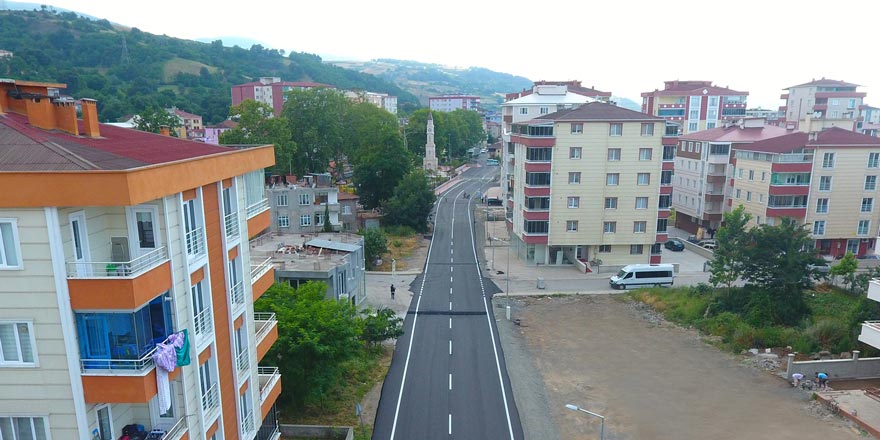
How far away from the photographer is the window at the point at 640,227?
177 ft

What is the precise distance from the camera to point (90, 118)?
1502cm

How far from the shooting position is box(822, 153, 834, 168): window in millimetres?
52562

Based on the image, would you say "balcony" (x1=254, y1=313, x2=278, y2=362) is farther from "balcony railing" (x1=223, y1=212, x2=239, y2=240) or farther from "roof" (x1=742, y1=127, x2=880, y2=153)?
"roof" (x1=742, y1=127, x2=880, y2=153)

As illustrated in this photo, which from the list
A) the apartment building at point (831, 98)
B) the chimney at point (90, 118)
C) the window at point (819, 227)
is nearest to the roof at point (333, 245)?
the chimney at point (90, 118)

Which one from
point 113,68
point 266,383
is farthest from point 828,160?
point 113,68

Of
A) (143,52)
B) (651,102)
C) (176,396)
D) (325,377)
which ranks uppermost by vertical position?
(143,52)

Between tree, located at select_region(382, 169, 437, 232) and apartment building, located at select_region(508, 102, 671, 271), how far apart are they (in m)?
19.3

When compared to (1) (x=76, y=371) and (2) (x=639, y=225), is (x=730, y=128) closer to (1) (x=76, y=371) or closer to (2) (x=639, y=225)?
(2) (x=639, y=225)

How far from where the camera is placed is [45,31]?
179 meters

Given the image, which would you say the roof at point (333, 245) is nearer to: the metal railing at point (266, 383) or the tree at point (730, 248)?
the metal railing at point (266, 383)

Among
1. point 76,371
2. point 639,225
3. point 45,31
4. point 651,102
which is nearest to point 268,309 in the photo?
point 76,371

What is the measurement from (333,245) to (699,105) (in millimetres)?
86094

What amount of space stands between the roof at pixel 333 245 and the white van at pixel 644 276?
79.2 feet

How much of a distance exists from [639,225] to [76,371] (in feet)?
166
